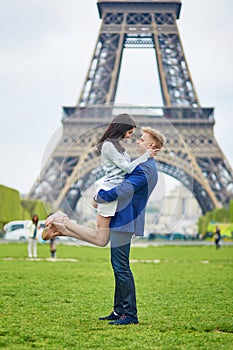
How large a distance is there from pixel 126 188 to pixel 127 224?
343 millimetres

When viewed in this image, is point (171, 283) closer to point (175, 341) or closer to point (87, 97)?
point (175, 341)

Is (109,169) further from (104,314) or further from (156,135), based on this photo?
(104,314)

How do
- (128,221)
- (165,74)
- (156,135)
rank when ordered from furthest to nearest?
(165,74), (156,135), (128,221)

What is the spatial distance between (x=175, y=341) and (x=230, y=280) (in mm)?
7134

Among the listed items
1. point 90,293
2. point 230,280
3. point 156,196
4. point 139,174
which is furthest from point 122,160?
point 230,280

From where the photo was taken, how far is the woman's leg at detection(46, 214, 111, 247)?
6.08 meters

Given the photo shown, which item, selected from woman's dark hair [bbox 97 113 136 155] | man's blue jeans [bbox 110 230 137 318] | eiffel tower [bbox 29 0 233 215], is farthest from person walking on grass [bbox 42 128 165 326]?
eiffel tower [bbox 29 0 233 215]

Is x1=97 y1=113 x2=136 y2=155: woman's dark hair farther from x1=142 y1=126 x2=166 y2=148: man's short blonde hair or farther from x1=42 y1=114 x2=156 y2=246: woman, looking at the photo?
x1=142 y1=126 x2=166 y2=148: man's short blonde hair

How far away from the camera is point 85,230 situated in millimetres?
6133

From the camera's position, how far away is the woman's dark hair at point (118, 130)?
6062 millimetres

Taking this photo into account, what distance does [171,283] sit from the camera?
11.3 meters

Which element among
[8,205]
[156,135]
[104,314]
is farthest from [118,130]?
[8,205]

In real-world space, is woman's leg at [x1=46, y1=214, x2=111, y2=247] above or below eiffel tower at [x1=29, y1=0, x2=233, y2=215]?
below

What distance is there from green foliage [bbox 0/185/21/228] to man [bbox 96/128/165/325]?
31.7 metres
